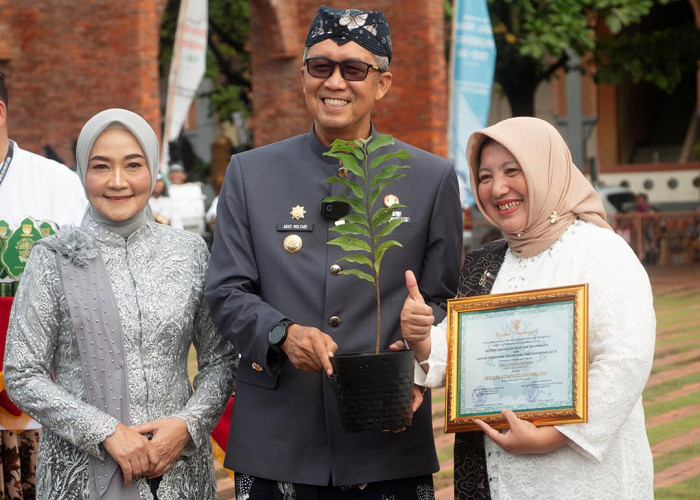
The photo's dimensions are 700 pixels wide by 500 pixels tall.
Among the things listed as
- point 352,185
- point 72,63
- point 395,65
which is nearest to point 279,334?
point 352,185

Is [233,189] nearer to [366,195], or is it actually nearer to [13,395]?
[366,195]

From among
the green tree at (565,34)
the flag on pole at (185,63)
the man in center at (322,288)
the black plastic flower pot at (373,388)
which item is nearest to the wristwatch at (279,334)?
the man in center at (322,288)

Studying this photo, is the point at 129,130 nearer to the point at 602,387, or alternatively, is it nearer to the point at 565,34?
the point at 602,387

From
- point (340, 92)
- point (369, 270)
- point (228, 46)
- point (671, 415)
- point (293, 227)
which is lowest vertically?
point (671, 415)

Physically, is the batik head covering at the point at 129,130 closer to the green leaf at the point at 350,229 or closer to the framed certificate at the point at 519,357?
the green leaf at the point at 350,229

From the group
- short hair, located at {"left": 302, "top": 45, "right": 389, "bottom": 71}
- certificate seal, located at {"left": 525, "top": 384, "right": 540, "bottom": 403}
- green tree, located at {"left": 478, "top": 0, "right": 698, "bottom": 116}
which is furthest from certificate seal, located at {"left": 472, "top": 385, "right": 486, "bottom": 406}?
green tree, located at {"left": 478, "top": 0, "right": 698, "bottom": 116}

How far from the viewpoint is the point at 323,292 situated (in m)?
3.41

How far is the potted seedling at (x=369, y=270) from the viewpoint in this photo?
3.01 metres

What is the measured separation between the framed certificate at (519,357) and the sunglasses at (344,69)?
0.73m

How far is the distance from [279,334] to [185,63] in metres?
11.0

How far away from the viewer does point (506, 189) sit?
321 cm

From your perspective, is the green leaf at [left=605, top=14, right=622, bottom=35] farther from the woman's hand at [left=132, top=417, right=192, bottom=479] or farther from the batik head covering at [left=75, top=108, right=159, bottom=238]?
the woman's hand at [left=132, top=417, right=192, bottom=479]

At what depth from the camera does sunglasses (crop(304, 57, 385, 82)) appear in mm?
3406

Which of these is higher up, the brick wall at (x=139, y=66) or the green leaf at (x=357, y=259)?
the brick wall at (x=139, y=66)
